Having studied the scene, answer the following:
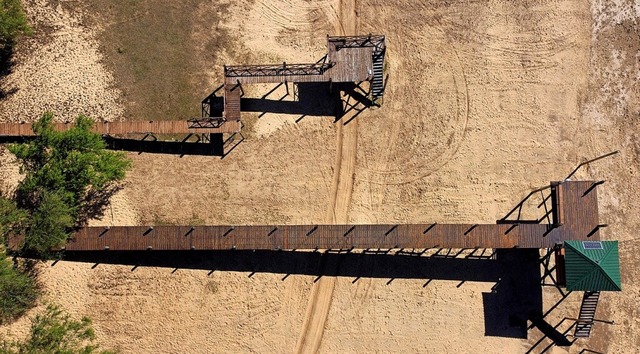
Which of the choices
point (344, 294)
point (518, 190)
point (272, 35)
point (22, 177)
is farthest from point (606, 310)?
point (22, 177)

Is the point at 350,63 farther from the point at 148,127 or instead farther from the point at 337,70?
the point at 148,127

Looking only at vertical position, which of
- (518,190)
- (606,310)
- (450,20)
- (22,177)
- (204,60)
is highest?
(450,20)

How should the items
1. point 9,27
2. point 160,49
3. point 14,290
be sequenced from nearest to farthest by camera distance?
point 14,290 → point 9,27 → point 160,49

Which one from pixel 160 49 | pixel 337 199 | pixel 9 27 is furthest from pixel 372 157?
pixel 9 27

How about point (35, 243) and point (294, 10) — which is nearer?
point (35, 243)

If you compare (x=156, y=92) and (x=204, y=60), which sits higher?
(x=204, y=60)

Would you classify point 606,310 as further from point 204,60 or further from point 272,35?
point 204,60

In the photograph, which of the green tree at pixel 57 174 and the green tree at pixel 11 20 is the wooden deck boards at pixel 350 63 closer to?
the green tree at pixel 57 174
